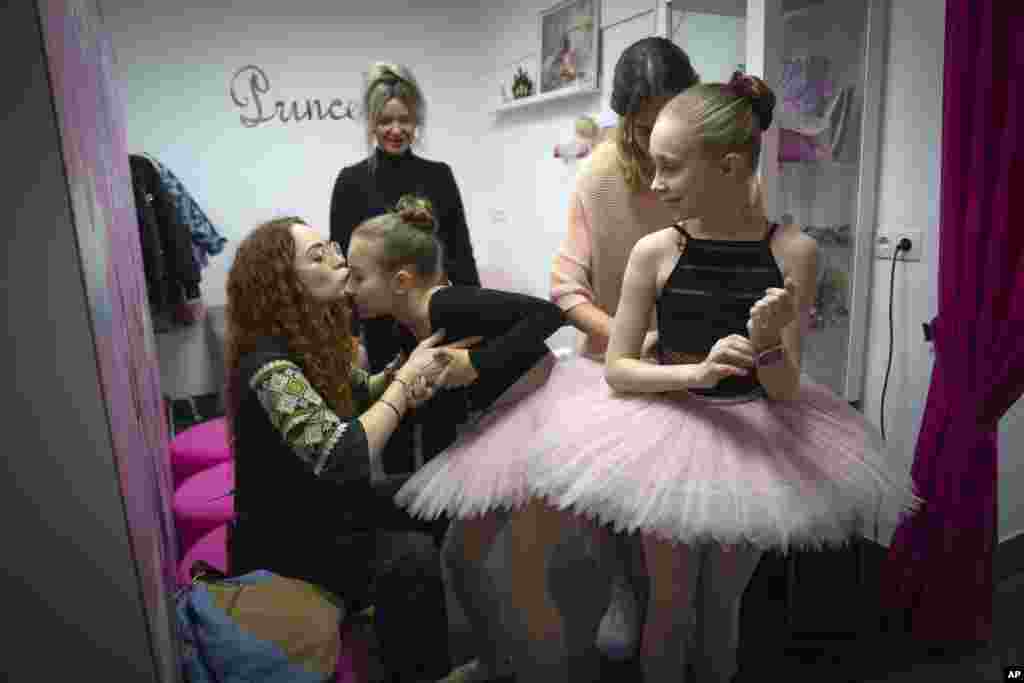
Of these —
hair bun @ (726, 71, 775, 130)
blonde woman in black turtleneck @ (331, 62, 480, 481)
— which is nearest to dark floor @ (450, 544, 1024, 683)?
blonde woman in black turtleneck @ (331, 62, 480, 481)

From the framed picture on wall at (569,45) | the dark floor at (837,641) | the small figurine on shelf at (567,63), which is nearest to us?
the dark floor at (837,641)

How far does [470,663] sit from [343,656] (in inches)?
11.7

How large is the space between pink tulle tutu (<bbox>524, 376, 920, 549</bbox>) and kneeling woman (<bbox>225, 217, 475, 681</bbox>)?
0.35 m

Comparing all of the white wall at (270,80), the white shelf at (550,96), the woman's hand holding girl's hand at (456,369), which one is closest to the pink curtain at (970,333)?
the woman's hand holding girl's hand at (456,369)

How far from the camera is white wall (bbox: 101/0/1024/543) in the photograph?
12.0 ft

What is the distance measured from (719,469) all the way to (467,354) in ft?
1.67

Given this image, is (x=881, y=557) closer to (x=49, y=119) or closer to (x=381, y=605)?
(x=381, y=605)

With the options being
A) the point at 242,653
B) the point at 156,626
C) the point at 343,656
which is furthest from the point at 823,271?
the point at 156,626

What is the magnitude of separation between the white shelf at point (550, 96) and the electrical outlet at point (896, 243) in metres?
1.53

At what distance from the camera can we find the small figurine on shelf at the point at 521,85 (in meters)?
3.78

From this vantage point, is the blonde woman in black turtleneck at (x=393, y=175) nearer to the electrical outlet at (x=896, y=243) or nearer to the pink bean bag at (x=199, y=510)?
the pink bean bag at (x=199, y=510)

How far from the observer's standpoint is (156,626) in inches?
31.1

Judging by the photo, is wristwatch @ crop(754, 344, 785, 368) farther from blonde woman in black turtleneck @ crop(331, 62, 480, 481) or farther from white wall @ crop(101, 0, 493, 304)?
white wall @ crop(101, 0, 493, 304)

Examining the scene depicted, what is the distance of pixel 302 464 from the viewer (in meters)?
1.37
